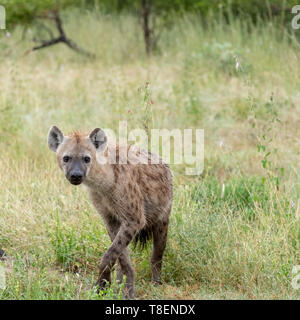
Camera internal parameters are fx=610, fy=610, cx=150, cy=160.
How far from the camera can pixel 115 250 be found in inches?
155

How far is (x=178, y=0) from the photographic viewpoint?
39.2 ft

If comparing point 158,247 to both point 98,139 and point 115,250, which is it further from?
point 98,139

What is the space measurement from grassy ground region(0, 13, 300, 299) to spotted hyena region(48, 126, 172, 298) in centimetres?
30

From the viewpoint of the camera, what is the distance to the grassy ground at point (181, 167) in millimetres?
4246

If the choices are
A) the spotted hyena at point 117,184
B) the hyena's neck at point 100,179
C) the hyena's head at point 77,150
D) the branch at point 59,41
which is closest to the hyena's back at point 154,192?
the spotted hyena at point 117,184

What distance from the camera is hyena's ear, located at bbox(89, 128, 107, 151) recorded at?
3928 mm

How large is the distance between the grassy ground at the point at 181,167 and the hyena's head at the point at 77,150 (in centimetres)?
70

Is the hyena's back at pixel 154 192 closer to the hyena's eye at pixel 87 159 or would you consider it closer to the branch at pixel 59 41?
the hyena's eye at pixel 87 159

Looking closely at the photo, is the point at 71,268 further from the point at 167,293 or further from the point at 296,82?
the point at 296,82

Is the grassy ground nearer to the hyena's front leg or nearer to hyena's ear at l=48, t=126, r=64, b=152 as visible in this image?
the hyena's front leg

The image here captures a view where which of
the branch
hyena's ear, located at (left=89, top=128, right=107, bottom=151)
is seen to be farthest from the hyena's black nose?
the branch

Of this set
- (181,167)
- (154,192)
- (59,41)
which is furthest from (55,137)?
(59,41)

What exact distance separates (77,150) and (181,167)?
261 centimetres
